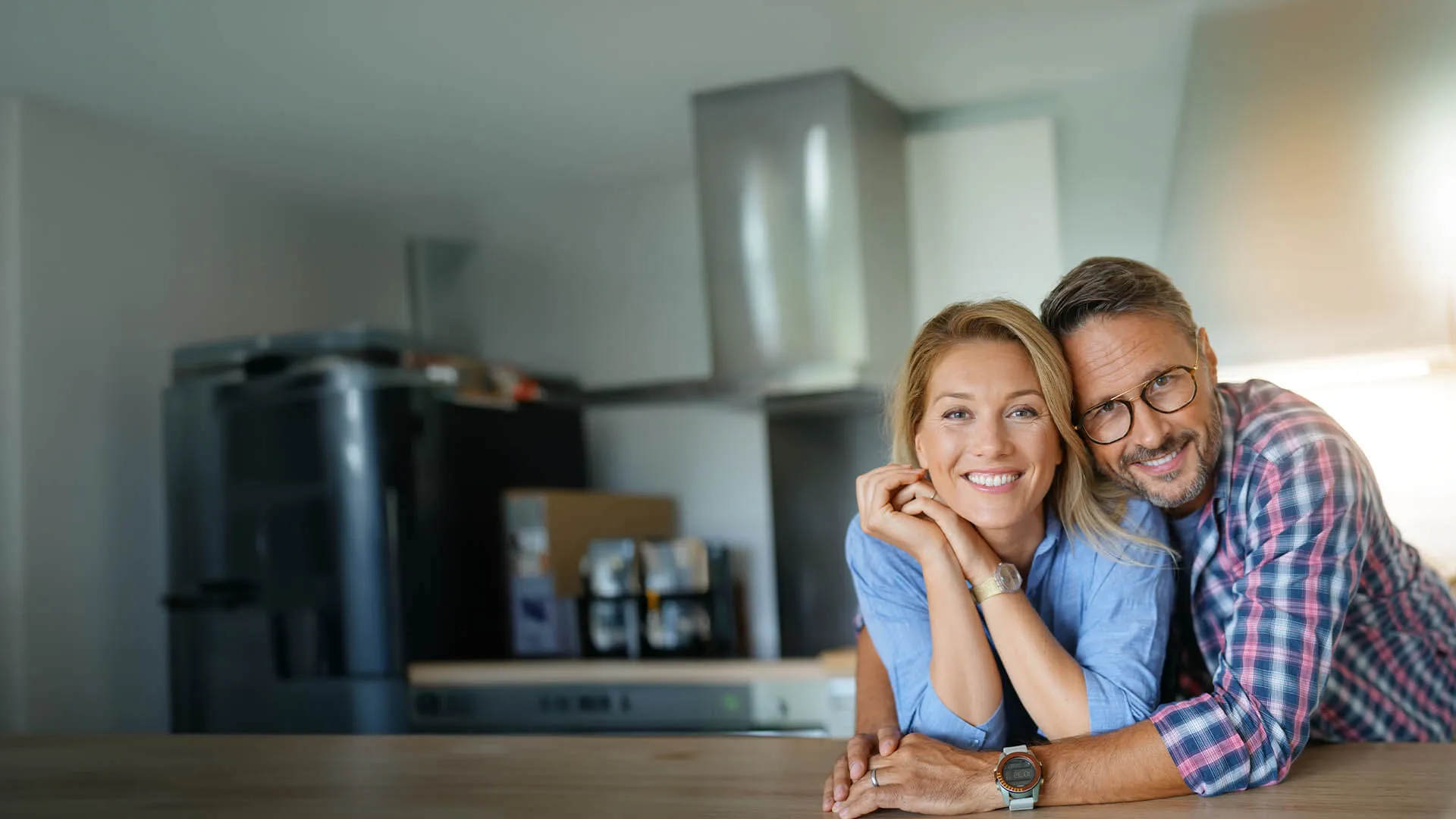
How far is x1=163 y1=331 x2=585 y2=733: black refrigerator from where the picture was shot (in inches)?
109

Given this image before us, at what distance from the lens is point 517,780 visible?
1328 millimetres

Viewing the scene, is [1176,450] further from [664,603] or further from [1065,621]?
[664,603]

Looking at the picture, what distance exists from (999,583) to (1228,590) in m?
0.30

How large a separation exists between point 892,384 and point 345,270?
2.55 meters

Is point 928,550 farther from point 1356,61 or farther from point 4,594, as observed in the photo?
point 4,594

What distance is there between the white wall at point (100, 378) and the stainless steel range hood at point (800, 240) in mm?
1285

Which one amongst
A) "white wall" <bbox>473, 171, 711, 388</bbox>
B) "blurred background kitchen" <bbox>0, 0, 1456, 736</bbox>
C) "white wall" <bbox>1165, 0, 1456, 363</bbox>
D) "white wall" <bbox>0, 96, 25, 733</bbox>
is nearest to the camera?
"white wall" <bbox>1165, 0, 1456, 363</bbox>

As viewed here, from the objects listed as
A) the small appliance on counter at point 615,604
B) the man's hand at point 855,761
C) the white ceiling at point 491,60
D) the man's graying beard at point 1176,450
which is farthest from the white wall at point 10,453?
the man's graying beard at point 1176,450

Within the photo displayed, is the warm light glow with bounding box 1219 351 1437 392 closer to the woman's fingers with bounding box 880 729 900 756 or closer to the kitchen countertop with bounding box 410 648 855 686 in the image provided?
the kitchen countertop with bounding box 410 648 855 686

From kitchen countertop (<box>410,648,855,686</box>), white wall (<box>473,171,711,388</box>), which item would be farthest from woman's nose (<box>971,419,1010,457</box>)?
white wall (<box>473,171,711,388</box>)

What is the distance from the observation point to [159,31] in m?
2.38

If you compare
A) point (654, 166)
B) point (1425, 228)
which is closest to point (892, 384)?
point (1425, 228)

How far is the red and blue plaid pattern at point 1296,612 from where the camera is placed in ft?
3.81

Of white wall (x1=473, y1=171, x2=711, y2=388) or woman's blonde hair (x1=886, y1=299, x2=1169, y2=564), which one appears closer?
woman's blonde hair (x1=886, y1=299, x2=1169, y2=564)
